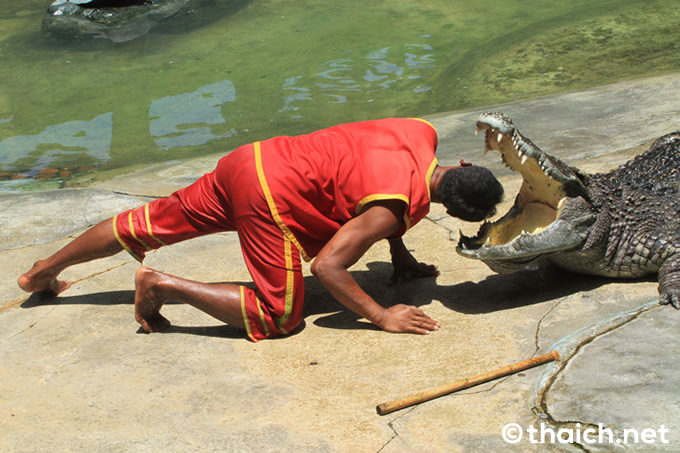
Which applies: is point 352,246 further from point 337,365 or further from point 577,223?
point 577,223

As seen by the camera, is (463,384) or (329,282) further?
(329,282)

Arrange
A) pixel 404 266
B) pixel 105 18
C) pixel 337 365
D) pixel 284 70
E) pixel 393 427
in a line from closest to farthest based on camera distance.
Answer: pixel 393 427 < pixel 337 365 < pixel 404 266 < pixel 284 70 < pixel 105 18

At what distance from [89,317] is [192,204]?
78 centimetres

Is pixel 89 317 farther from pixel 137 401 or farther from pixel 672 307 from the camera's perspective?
pixel 672 307

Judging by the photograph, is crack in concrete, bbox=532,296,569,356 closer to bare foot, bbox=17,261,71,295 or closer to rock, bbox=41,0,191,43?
bare foot, bbox=17,261,71,295

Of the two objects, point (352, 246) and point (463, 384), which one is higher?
point (352, 246)

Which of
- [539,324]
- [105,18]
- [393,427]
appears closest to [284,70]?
[105,18]

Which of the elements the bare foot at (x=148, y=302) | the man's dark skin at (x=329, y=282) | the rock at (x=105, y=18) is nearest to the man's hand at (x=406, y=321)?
the man's dark skin at (x=329, y=282)

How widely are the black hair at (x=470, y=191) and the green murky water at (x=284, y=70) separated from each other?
3.95m

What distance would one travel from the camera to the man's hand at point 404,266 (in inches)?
144

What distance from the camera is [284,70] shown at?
891 centimetres

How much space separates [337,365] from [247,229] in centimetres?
71

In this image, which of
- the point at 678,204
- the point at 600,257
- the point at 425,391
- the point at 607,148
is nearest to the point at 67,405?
the point at 425,391

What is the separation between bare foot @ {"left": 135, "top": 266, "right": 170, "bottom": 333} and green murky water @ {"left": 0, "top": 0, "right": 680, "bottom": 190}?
123 inches
